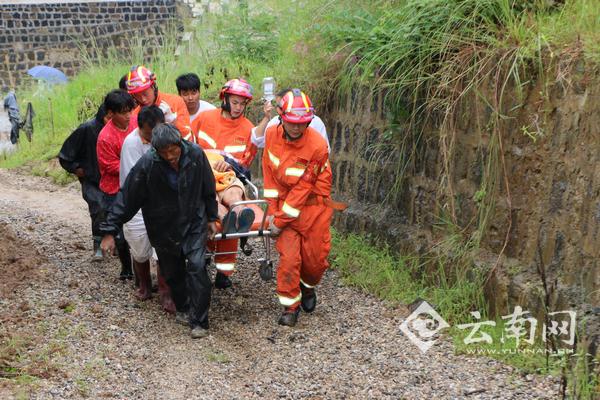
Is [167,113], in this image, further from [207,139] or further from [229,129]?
[229,129]

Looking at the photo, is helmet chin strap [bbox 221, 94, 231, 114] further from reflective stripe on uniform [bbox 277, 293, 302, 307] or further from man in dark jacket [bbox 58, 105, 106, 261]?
reflective stripe on uniform [bbox 277, 293, 302, 307]

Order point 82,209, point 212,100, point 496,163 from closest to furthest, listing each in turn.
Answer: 1. point 496,163
2. point 82,209
3. point 212,100

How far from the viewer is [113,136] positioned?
28.0 ft

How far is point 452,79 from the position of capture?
307 inches

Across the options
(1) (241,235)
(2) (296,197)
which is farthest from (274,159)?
(1) (241,235)

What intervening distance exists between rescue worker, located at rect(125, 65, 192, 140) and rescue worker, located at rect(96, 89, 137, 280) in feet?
0.41

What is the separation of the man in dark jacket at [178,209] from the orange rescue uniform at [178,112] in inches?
47.9

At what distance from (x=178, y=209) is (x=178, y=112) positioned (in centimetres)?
158

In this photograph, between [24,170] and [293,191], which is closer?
[293,191]

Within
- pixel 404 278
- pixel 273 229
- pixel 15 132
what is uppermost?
pixel 273 229

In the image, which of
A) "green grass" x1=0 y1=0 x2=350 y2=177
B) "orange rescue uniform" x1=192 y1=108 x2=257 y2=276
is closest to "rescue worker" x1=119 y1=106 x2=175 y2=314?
"orange rescue uniform" x1=192 y1=108 x2=257 y2=276

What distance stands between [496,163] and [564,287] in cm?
121

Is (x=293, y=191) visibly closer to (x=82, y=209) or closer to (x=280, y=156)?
(x=280, y=156)

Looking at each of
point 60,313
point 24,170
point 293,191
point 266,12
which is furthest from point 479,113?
point 24,170
